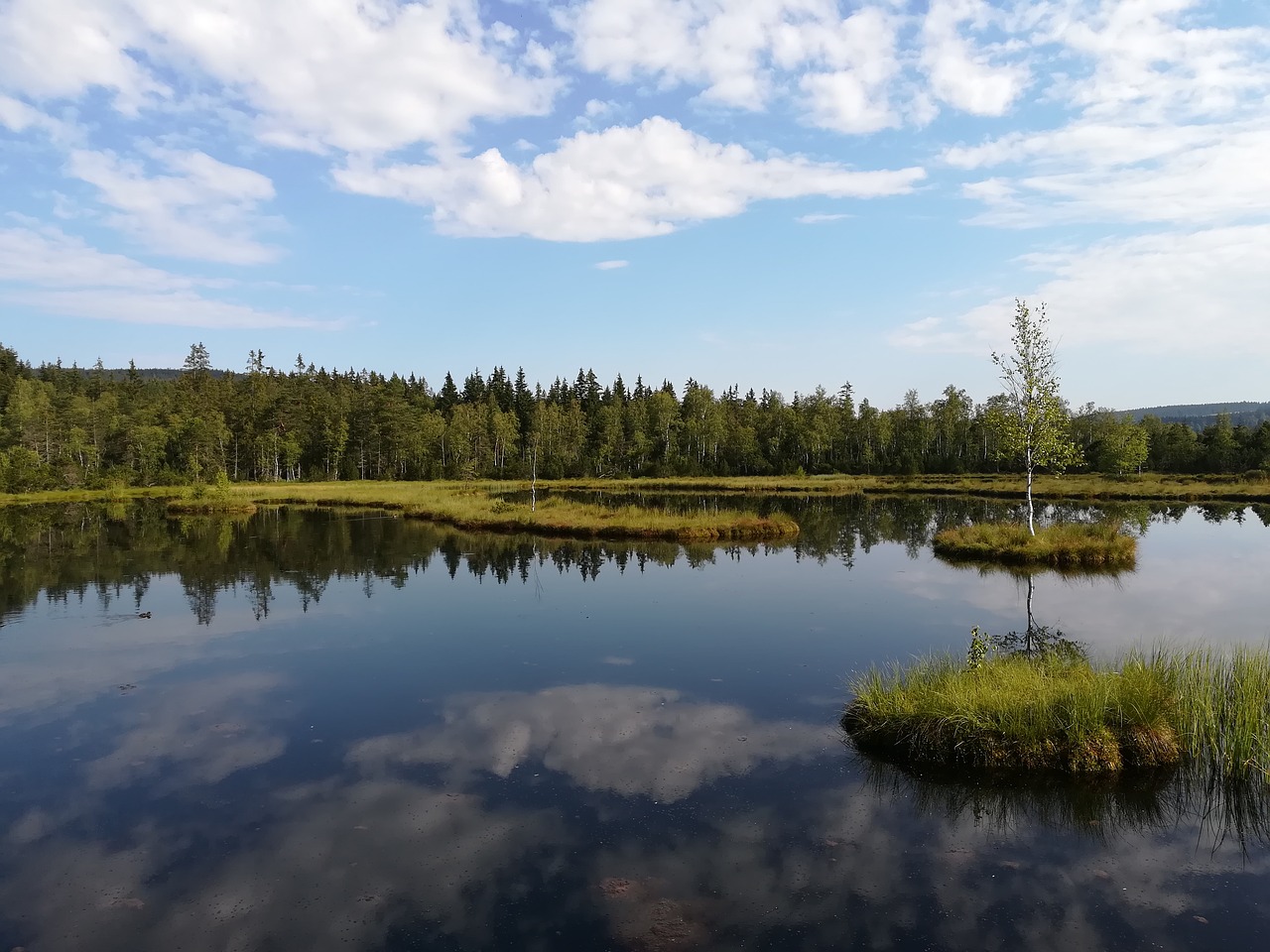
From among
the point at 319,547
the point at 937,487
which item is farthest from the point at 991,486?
the point at 319,547

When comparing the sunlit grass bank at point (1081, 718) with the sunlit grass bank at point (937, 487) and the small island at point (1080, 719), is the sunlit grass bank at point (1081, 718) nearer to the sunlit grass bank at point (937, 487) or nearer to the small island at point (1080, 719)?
the small island at point (1080, 719)

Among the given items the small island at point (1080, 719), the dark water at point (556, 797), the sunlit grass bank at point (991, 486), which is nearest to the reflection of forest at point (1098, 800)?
the dark water at point (556, 797)

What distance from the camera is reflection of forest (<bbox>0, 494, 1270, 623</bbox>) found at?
27.7 meters

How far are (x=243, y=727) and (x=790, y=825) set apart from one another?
968 centimetres

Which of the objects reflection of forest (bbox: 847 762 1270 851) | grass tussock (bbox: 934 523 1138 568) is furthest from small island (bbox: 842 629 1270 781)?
grass tussock (bbox: 934 523 1138 568)

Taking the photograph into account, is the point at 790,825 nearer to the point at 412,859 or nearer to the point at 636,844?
the point at 636,844

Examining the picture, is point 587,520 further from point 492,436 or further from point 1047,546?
point 492,436

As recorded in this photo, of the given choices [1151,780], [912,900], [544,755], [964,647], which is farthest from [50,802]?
[964,647]

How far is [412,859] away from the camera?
881cm

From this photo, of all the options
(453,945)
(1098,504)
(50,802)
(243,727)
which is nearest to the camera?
(453,945)

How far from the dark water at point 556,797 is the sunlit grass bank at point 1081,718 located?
0.59 m

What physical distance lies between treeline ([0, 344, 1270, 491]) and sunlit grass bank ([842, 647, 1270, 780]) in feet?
270

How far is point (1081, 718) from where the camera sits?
442 inches

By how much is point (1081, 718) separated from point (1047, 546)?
20.7 meters
